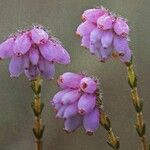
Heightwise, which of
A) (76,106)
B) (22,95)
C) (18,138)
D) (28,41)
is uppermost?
(28,41)

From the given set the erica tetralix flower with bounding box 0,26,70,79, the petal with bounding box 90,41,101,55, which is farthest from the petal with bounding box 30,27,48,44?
the petal with bounding box 90,41,101,55

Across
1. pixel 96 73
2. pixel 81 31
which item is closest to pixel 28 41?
pixel 81 31

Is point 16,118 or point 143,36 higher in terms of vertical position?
point 143,36

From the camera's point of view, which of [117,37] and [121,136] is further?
[121,136]

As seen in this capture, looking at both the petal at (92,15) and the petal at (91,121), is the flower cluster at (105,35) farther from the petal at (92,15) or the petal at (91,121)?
the petal at (91,121)

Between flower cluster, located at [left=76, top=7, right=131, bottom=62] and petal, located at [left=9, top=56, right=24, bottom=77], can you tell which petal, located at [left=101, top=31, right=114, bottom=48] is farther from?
petal, located at [left=9, top=56, right=24, bottom=77]

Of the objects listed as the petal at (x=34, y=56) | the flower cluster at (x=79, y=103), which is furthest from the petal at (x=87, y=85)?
the petal at (x=34, y=56)

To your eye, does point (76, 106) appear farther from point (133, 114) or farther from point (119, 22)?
point (133, 114)
